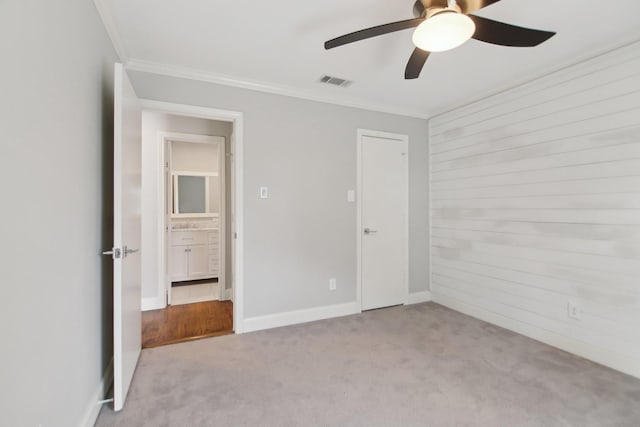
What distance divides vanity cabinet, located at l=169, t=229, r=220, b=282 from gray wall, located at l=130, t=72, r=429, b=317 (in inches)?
77.8

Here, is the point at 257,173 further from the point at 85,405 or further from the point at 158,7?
the point at 85,405

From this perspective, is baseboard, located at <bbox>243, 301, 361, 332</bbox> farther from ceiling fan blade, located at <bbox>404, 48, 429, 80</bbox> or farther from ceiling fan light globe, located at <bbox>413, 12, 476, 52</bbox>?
ceiling fan light globe, located at <bbox>413, 12, 476, 52</bbox>

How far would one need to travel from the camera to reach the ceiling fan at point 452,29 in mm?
1446

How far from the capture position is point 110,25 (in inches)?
77.0

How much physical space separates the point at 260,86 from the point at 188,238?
9.48 feet

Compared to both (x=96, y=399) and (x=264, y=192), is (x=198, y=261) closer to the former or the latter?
(x=264, y=192)

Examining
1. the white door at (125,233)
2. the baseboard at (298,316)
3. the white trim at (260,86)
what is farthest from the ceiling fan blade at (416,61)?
the baseboard at (298,316)

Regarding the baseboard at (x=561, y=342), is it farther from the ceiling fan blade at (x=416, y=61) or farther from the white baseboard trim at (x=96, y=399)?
the white baseboard trim at (x=96, y=399)

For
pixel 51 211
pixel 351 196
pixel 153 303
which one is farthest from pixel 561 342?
pixel 153 303

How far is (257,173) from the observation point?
2.91 metres

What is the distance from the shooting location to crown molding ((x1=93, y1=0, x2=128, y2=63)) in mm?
1777

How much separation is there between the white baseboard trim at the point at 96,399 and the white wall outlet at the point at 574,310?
347 centimetres

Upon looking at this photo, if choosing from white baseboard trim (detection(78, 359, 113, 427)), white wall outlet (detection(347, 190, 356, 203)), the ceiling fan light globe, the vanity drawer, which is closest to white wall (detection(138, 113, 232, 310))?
the vanity drawer

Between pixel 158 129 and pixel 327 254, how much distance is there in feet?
8.25
